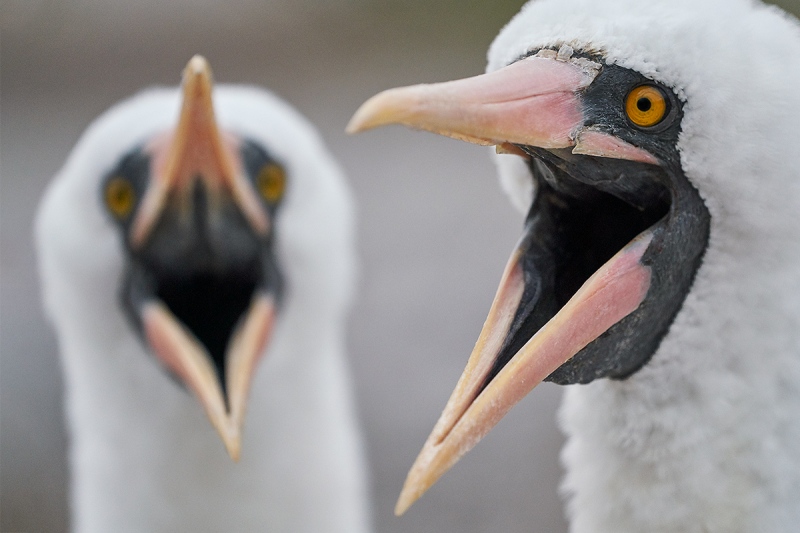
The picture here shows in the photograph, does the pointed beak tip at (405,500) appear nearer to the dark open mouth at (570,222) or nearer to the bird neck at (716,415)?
the dark open mouth at (570,222)

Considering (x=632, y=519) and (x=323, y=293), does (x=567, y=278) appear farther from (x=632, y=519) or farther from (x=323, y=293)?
(x=323, y=293)

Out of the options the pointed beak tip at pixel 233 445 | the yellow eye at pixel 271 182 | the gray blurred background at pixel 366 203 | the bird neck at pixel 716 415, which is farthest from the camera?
the gray blurred background at pixel 366 203

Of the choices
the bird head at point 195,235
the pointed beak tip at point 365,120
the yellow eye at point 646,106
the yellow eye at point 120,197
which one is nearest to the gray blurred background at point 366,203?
the bird head at point 195,235

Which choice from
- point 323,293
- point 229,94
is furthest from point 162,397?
point 229,94

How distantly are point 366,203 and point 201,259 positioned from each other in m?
3.69

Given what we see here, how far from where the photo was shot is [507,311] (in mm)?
1382

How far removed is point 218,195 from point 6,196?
424 cm

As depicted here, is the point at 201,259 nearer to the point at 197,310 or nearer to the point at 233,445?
the point at 197,310

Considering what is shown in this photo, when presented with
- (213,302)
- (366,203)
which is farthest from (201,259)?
(366,203)

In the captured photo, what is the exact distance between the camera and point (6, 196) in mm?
5902

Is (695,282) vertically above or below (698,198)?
below

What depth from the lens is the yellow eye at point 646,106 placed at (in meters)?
1.27

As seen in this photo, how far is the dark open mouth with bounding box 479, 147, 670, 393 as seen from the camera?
4.38 feet

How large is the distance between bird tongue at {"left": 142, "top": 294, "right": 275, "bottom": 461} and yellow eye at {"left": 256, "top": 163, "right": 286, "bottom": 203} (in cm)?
26
